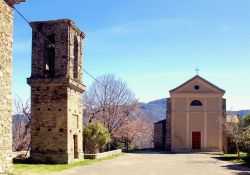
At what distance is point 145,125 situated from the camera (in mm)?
53000

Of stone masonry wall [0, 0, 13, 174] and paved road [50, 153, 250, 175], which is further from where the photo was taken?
paved road [50, 153, 250, 175]

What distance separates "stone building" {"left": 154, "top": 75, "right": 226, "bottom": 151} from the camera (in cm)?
4319

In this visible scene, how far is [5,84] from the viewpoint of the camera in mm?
Result: 14484

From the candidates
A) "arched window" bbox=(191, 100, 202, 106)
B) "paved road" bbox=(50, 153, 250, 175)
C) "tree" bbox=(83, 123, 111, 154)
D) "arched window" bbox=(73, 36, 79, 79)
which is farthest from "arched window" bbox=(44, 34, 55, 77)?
"arched window" bbox=(191, 100, 202, 106)

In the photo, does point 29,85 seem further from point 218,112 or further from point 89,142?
point 218,112

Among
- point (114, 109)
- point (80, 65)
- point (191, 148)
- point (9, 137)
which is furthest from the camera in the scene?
point (114, 109)

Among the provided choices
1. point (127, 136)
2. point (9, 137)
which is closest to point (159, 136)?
point (127, 136)

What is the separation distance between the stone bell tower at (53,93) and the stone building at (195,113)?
2111cm

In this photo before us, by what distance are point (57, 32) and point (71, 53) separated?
A: 4.87ft

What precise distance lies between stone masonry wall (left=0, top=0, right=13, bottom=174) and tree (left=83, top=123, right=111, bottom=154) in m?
15.1

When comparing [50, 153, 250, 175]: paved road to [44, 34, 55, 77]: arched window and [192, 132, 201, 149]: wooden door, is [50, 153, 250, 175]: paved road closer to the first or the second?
[44, 34, 55, 77]: arched window

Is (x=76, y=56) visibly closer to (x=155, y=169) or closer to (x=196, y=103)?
(x=155, y=169)

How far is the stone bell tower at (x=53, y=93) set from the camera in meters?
23.1

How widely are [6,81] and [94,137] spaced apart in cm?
1549
